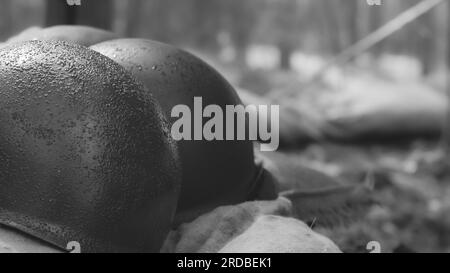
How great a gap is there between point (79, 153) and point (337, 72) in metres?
3.85

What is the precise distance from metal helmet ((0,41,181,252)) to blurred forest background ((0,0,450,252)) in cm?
178

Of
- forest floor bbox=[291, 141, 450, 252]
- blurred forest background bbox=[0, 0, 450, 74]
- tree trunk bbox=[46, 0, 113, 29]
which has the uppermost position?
tree trunk bbox=[46, 0, 113, 29]

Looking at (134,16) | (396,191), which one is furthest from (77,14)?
(134,16)

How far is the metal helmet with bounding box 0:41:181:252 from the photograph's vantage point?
1200 mm

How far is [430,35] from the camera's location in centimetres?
542

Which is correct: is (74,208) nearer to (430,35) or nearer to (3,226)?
(3,226)

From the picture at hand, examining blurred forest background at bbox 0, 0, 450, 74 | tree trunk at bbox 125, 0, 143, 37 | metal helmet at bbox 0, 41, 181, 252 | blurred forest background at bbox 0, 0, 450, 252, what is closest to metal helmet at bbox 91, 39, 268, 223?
metal helmet at bbox 0, 41, 181, 252

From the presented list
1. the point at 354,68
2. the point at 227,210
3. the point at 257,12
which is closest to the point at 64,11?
the point at 227,210

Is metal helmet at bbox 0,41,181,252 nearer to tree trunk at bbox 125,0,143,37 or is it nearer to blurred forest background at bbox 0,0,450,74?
tree trunk at bbox 125,0,143,37

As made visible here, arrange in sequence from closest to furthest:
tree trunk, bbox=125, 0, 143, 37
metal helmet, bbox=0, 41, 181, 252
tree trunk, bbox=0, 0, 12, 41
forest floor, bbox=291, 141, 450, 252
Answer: metal helmet, bbox=0, 41, 181, 252
forest floor, bbox=291, 141, 450, 252
tree trunk, bbox=0, 0, 12, 41
tree trunk, bbox=125, 0, 143, 37

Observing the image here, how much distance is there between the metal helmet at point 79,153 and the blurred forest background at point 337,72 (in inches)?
70.0

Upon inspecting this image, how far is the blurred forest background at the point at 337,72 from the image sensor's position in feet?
12.1

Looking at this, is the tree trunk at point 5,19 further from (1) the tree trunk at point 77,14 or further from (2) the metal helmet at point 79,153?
(2) the metal helmet at point 79,153

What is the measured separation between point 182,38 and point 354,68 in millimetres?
1244
